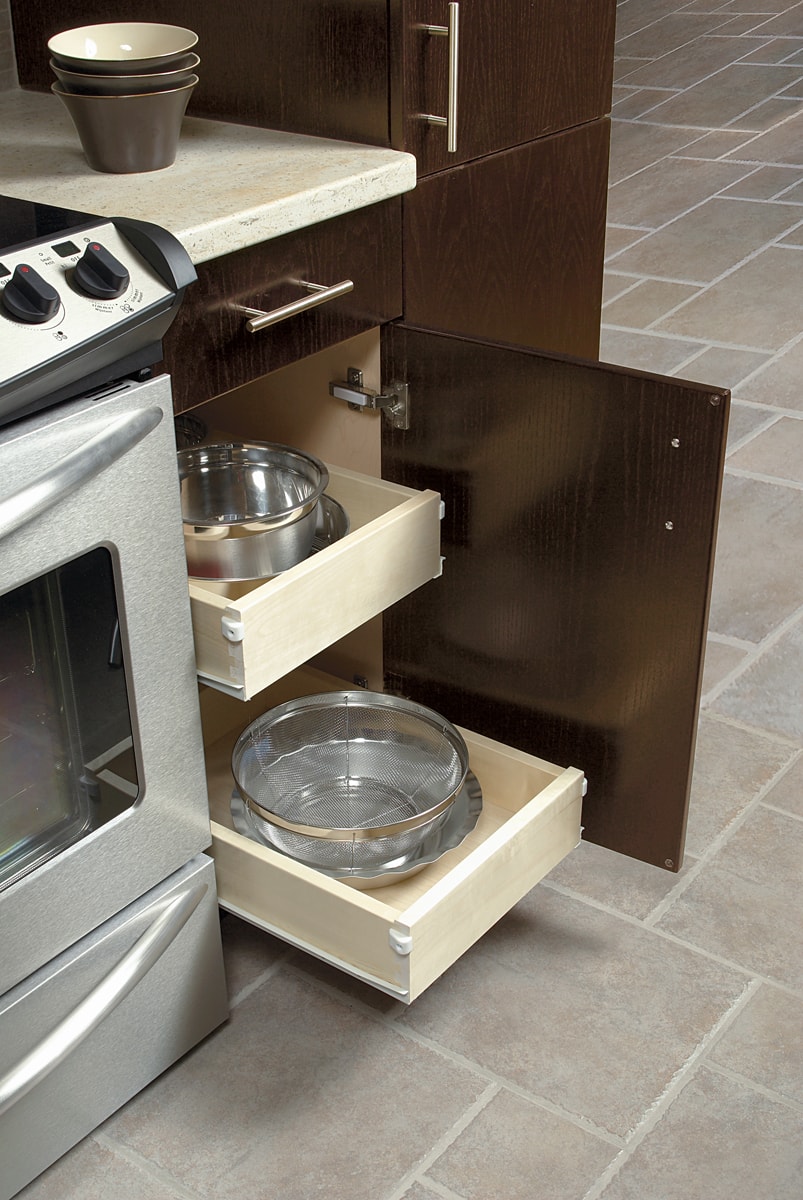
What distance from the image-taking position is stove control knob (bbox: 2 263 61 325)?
3.49 ft

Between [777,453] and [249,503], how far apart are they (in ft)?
5.45

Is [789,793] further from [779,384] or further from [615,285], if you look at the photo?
[615,285]

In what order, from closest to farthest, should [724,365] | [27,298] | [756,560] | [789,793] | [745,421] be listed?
[27,298]
[789,793]
[756,560]
[745,421]
[724,365]

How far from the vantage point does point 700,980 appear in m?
1.65

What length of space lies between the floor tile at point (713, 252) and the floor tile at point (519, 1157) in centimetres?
251

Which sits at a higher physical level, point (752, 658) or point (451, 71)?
point (451, 71)

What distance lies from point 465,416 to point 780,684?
0.96 meters

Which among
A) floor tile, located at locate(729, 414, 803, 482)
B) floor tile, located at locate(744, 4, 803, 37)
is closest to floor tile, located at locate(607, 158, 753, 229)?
floor tile, located at locate(729, 414, 803, 482)

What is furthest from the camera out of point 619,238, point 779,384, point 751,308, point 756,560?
point 619,238

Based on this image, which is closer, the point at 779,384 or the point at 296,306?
the point at 296,306

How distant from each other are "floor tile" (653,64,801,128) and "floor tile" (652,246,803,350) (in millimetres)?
1723

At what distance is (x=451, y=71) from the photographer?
1466mm

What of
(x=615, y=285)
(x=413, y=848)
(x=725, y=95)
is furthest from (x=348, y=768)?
(x=725, y=95)

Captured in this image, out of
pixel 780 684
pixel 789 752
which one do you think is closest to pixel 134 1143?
pixel 789 752
